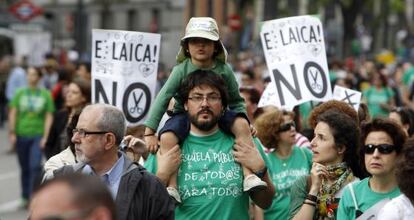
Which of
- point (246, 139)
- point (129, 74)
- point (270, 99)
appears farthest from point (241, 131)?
point (270, 99)

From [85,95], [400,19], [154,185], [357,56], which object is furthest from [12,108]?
[400,19]

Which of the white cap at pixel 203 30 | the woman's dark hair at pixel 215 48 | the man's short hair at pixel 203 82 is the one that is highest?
the white cap at pixel 203 30

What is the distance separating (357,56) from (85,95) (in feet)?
172

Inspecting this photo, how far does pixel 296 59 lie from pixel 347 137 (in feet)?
9.33

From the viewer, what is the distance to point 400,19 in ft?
274

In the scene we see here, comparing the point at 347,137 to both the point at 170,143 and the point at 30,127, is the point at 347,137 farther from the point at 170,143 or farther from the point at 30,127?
the point at 30,127

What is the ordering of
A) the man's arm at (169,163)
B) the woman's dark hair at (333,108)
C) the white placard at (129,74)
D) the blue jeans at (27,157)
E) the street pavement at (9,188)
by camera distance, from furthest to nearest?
the blue jeans at (27,157), the street pavement at (9,188), the white placard at (129,74), the woman's dark hair at (333,108), the man's arm at (169,163)

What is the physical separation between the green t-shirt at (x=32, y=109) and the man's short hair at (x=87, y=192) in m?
12.7

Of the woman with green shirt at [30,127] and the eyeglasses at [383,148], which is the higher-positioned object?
the eyeglasses at [383,148]

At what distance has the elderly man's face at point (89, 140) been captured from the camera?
6531mm

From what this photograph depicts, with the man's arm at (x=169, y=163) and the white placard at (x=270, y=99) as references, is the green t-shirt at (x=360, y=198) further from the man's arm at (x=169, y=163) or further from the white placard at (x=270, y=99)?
the white placard at (x=270, y=99)

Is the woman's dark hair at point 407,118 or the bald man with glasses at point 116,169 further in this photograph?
the woman's dark hair at point 407,118

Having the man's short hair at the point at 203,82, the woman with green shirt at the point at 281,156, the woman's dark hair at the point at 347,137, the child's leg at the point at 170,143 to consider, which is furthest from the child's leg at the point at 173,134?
the woman with green shirt at the point at 281,156

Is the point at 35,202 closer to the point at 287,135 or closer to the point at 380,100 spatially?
the point at 287,135
